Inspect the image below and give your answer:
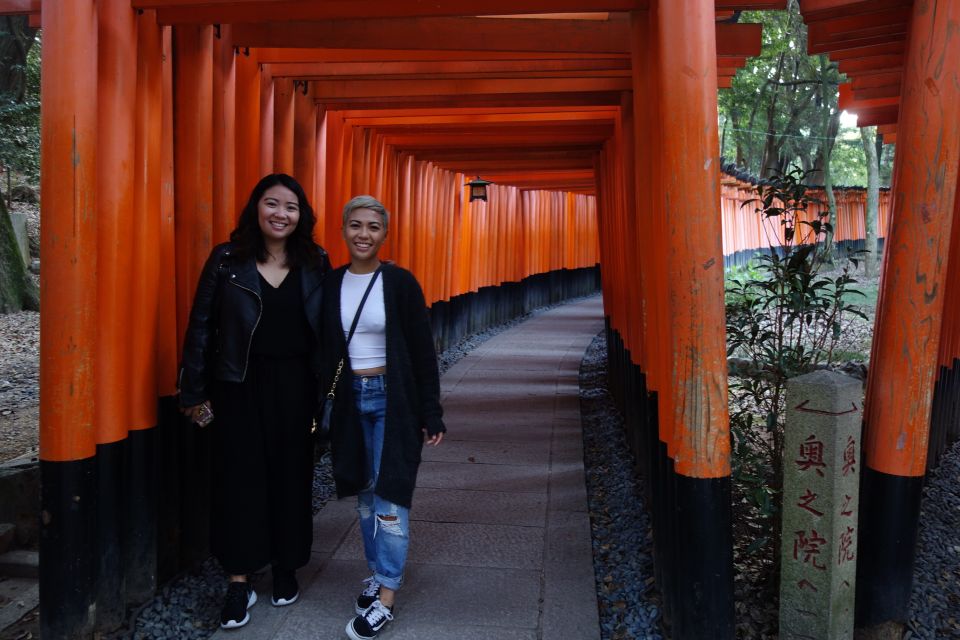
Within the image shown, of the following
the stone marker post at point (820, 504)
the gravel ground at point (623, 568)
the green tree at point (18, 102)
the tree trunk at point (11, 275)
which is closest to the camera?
the stone marker post at point (820, 504)

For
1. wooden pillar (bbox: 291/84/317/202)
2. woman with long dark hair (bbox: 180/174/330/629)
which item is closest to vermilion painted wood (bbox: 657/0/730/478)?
woman with long dark hair (bbox: 180/174/330/629)

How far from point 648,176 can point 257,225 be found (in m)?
1.78

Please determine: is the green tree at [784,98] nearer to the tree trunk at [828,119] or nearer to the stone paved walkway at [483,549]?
the tree trunk at [828,119]

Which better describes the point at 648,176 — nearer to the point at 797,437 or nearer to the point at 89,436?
the point at 797,437

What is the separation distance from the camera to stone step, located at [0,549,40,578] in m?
4.31

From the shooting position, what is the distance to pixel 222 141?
404 centimetres

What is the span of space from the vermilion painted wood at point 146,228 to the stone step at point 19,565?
160cm

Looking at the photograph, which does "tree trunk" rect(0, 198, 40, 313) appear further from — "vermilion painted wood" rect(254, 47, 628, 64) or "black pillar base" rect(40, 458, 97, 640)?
"black pillar base" rect(40, 458, 97, 640)

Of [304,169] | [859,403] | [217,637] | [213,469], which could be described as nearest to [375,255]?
[213,469]

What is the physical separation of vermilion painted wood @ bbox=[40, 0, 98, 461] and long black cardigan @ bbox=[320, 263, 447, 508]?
2.96 feet

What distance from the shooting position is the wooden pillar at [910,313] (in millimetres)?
3053

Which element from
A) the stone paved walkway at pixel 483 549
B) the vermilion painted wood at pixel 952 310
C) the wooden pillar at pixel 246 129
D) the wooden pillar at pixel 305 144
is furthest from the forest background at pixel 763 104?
the wooden pillar at pixel 246 129

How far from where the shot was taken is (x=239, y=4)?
337 cm

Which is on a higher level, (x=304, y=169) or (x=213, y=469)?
(x=304, y=169)
